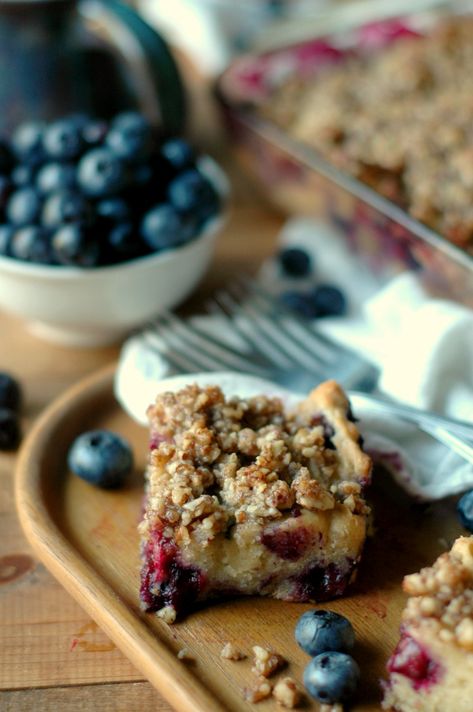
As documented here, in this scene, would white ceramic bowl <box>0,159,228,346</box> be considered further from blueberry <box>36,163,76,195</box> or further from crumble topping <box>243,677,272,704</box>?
crumble topping <box>243,677,272,704</box>

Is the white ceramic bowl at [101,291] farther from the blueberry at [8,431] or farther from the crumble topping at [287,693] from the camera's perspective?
the crumble topping at [287,693]

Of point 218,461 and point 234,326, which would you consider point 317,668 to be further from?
point 234,326

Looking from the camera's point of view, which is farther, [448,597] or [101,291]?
[101,291]

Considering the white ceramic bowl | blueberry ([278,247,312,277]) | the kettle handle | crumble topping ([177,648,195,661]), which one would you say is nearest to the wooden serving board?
crumble topping ([177,648,195,661])

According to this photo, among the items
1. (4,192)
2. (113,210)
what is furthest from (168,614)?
(4,192)

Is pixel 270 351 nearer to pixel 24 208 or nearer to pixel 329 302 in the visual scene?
pixel 329 302
